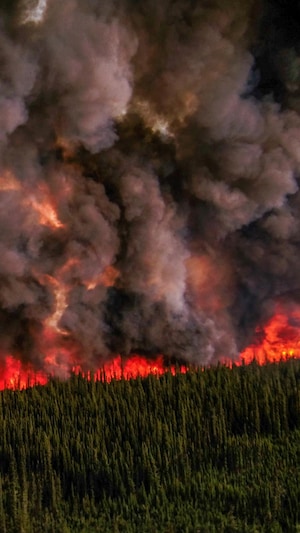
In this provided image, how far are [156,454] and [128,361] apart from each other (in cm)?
867

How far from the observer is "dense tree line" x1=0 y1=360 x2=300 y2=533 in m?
8.79

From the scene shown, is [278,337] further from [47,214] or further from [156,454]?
[156,454]

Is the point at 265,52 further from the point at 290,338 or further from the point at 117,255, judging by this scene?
the point at 290,338

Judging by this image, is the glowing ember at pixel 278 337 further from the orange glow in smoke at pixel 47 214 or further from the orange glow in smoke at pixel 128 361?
the orange glow in smoke at pixel 47 214

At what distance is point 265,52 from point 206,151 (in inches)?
113

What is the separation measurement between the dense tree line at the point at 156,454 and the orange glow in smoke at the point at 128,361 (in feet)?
4.03

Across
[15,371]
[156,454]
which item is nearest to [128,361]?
[15,371]

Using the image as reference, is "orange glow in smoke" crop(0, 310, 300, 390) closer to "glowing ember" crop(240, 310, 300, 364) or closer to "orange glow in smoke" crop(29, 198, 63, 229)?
"glowing ember" crop(240, 310, 300, 364)

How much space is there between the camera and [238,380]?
42.5 feet

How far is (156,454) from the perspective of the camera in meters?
10.5

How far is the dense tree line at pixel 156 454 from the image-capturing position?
8789 mm

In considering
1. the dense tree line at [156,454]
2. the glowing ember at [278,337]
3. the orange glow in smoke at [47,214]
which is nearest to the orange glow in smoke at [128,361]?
the glowing ember at [278,337]

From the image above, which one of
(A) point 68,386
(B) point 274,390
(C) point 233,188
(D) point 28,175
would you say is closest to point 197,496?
(B) point 274,390

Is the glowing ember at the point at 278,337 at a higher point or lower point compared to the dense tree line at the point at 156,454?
higher
